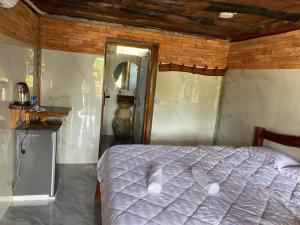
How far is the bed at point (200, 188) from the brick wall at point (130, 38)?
1.79 m

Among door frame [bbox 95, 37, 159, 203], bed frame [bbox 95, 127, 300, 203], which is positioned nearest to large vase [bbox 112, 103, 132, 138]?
door frame [bbox 95, 37, 159, 203]

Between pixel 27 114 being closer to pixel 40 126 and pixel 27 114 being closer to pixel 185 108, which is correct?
pixel 40 126

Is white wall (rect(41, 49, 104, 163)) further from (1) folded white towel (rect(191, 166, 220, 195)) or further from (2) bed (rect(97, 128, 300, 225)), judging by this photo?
(1) folded white towel (rect(191, 166, 220, 195))

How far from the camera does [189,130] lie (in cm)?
433

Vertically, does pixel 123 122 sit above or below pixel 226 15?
below

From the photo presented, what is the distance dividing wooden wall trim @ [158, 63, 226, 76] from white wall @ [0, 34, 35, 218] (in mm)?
2081

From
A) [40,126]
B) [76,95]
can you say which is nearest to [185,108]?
[76,95]

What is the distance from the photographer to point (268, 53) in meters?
3.24

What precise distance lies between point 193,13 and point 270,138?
176 cm

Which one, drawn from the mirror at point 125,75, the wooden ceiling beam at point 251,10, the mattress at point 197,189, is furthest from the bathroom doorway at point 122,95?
the wooden ceiling beam at point 251,10

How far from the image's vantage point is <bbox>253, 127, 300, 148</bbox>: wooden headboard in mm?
2600

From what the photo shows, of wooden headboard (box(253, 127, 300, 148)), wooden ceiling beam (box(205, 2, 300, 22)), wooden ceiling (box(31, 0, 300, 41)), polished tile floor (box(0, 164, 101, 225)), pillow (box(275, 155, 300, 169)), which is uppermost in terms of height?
wooden ceiling (box(31, 0, 300, 41))

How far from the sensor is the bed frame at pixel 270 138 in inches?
103

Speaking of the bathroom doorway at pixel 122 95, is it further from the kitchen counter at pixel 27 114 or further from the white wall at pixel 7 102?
the white wall at pixel 7 102
